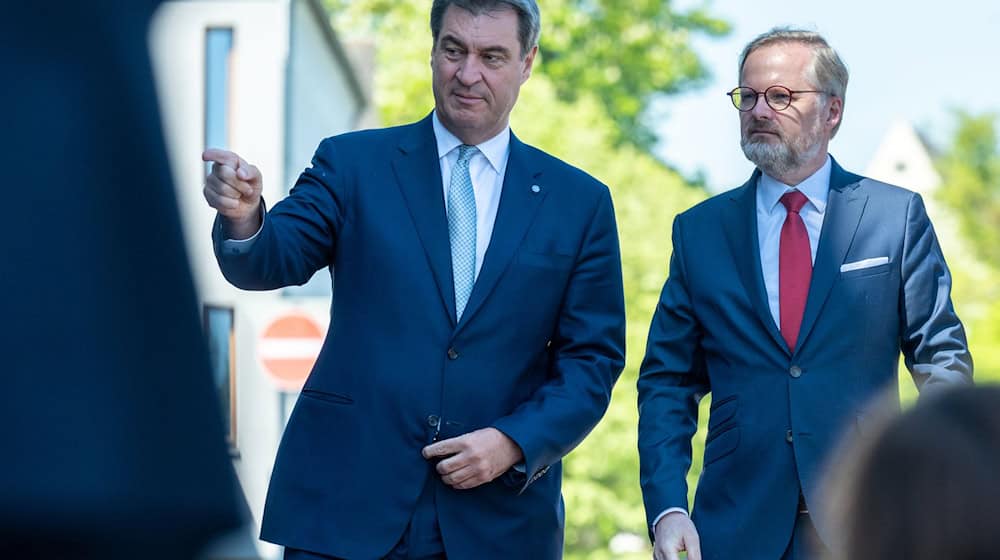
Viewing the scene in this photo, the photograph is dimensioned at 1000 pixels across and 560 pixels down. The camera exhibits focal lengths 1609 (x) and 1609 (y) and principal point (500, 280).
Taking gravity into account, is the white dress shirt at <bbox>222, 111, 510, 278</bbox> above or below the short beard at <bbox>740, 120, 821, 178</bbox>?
below

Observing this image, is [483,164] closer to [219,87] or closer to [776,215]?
[776,215]

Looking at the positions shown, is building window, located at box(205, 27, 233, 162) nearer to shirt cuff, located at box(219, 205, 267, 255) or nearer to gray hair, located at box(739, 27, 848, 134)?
gray hair, located at box(739, 27, 848, 134)

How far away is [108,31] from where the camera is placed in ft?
4.71

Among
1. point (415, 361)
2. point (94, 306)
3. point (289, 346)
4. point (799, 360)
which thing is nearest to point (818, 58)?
point (799, 360)

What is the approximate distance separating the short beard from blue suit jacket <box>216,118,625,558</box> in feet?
1.90

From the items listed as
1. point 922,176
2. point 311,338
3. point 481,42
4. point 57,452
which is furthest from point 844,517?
point 922,176

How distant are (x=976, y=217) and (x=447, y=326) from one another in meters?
41.2

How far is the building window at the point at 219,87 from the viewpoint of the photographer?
60.0ft

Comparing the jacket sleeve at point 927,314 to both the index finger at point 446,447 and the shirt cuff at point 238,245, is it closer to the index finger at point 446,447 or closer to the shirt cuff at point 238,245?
the index finger at point 446,447

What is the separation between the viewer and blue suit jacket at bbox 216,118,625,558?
4.16 meters

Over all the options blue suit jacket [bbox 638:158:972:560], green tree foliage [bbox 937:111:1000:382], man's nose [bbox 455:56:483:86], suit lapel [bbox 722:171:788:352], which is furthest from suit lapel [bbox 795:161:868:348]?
green tree foliage [bbox 937:111:1000:382]

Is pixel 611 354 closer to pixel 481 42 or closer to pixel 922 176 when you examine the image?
pixel 481 42

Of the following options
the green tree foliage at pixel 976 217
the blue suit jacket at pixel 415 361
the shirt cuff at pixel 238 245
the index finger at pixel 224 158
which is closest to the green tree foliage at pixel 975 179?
the green tree foliage at pixel 976 217

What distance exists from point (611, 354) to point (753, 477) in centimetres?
52
